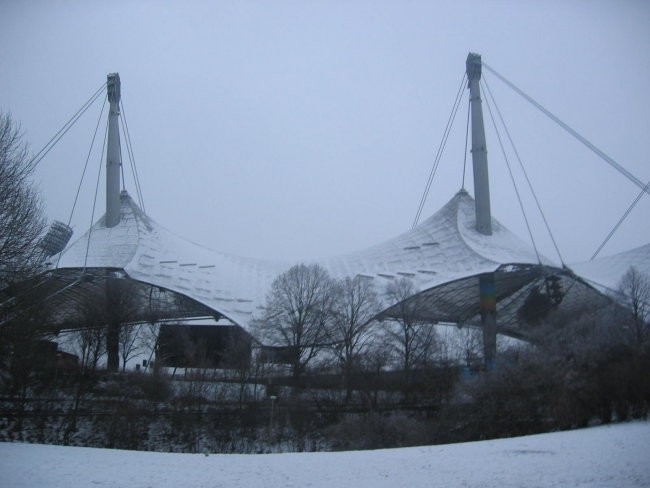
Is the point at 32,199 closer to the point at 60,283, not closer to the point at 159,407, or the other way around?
the point at 159,407

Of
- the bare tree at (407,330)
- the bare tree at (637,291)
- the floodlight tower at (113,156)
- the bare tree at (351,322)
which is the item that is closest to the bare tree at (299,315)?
the bare tree at (351,322)

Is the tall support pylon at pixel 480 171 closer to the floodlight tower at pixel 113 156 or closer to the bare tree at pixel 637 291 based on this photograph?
the bare tree at pixel 637 291

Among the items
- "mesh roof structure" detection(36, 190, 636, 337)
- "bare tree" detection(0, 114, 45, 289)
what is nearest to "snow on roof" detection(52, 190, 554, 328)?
"mesh roof structure" detection(36, 190, 636, 337)

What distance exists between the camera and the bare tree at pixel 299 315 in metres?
32.2

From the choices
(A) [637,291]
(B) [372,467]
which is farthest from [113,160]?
(B) [372,467]

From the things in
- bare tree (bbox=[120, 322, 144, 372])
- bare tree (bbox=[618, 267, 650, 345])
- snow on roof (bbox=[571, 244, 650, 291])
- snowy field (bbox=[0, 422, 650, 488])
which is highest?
snow on roof (bbox=[571, 244, 650, 291])

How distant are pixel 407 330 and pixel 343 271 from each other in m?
12.7

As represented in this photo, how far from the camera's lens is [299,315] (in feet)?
110

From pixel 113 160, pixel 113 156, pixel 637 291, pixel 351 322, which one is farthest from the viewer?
pixel 113 156

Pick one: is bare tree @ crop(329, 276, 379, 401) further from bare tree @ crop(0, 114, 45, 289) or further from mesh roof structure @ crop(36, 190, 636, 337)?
bare tree @ crop(0, 114, 45, 289)

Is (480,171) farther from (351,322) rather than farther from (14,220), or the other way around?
(14,220)

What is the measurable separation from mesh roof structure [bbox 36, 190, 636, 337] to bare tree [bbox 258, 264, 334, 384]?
261cm

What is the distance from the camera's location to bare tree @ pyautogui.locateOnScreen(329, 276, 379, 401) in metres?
29.5

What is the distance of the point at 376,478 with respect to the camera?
Result: 11008mm
